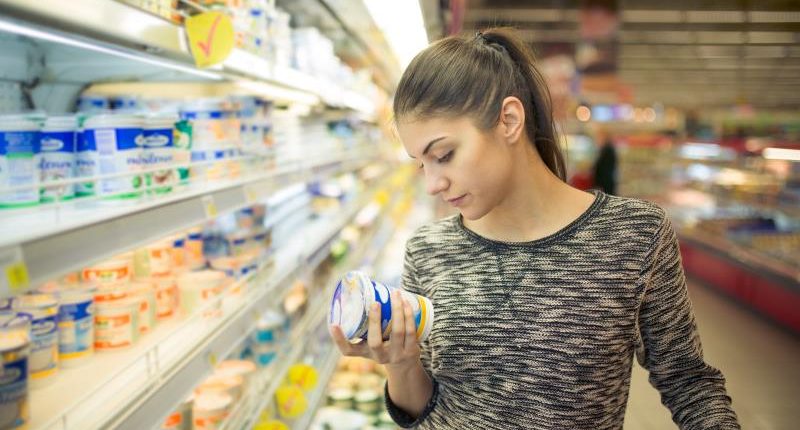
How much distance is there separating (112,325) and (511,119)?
3.23ft

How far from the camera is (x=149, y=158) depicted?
4.60 feet

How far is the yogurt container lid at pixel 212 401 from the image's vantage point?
5.84ft

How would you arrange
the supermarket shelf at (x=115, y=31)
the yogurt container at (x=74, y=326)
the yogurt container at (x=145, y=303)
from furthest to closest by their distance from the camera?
the yogurt container at (x=145, y=303)
the yogurt container at (x=74, y=326)
the supermarket shelf at (x=115, y=31)

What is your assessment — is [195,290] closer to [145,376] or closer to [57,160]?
[145,376]

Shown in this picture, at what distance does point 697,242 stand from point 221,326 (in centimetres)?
632

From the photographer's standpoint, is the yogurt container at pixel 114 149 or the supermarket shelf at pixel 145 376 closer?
the supermarket shelf at pixel 145 376

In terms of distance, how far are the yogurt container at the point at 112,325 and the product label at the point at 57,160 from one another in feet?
A: 1.06

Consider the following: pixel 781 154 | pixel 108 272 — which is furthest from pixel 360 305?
pixel 781 154

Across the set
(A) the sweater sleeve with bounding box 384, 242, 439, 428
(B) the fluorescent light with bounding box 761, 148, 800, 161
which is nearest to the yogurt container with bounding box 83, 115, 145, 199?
(A) the sweater sleeve with bounding box 384, 242, 439, 428

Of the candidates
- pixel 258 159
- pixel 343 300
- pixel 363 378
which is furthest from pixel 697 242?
pixel 343 300

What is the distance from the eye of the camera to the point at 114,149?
131 cm

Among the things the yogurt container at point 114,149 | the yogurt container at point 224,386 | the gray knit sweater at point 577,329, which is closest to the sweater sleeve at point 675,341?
the gray knit sweater at point 577,329

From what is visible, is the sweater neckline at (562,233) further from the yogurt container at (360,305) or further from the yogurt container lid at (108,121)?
Result: the yogurt container lid at (108,121)

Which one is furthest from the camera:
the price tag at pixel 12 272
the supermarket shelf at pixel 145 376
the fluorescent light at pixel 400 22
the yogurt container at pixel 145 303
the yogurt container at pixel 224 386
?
the fluorescent light at pixel 400 22
